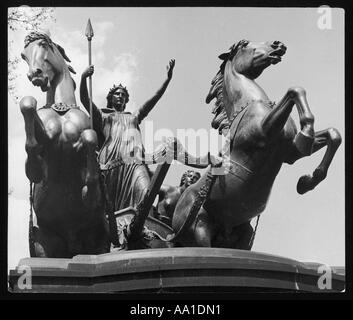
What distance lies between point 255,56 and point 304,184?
1764 millimetres

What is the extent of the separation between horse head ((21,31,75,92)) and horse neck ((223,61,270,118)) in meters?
2.05

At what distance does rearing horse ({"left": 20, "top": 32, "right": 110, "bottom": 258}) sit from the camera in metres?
21.5

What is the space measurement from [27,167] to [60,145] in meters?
0.48

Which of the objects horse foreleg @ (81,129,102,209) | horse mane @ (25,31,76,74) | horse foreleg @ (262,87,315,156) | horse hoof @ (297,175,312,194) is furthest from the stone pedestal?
horse mane @ (25,31,76,74)

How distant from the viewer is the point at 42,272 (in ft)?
68.5

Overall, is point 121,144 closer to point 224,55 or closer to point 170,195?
point 170,195

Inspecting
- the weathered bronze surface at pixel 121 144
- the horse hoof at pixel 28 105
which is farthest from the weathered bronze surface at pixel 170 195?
the horse hoof at pixel 28 105

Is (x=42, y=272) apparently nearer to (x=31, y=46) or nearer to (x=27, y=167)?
(x=27, y=167)

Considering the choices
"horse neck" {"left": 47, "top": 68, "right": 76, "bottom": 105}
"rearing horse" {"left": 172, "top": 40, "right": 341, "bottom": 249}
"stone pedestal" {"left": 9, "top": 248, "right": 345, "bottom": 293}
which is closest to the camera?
"stone pedestal" {"left": 9, "top": 248, "right": 345, "bottom": 293}

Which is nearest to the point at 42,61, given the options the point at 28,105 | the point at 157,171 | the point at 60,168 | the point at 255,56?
the point at 28,105

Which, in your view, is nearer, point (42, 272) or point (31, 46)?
point (42, 272)

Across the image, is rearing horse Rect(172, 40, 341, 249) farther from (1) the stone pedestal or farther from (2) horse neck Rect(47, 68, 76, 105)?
(2) horse neck Rect(47, 68, 76, 105)

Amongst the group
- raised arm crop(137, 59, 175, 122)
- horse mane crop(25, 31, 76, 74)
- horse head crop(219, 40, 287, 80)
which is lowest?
raised arm crop(137, 59, 175, 122)
